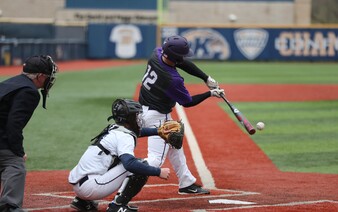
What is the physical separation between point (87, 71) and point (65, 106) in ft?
44.0

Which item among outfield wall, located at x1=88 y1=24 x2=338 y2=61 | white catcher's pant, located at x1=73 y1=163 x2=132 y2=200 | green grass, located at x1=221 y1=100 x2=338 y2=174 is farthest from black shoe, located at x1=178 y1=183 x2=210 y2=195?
outfield wall, located at x1=88 y1=24 x2=338 y2=61

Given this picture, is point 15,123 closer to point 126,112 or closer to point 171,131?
point 126,112

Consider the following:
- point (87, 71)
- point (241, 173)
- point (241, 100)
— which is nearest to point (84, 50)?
point (87, 71)

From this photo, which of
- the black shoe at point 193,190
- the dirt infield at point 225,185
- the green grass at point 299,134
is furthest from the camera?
the green grass at point 299,134

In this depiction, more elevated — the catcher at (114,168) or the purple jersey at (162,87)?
the purple jersey at (162,87)

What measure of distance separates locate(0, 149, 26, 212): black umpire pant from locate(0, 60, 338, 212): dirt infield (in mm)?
576

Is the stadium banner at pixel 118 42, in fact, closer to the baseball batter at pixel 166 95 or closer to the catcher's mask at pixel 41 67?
the baseball batter at pixel 166 95

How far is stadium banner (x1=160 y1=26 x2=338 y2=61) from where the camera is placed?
40344 millimetres

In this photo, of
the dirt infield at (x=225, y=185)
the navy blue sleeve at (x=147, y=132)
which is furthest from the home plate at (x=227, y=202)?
the navy blue sleeve at (x=147, y=132)

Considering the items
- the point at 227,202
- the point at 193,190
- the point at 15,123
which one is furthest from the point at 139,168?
the point at 193,190

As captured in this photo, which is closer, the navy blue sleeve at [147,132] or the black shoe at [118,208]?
the black shoe at [118,208]

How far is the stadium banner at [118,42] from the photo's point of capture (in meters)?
40.5

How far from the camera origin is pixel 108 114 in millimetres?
16828

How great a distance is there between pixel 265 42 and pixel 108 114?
2495cm
